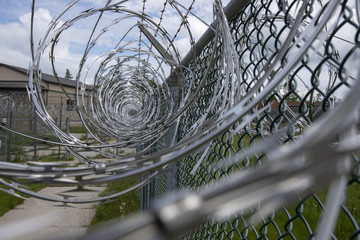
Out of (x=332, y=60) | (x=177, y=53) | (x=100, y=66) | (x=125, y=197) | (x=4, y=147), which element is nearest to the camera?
(x=332, y=60)

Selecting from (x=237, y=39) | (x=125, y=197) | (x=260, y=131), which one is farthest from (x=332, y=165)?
(x=125, y=197)

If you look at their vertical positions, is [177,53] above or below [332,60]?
above

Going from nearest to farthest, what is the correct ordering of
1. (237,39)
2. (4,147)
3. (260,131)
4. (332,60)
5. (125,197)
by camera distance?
(332,60)
(260,131)
(237,39)
(125,197)
(4,147)

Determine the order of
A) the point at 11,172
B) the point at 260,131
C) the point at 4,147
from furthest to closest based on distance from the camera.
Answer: the point at 4,147
the point at 260,131
the point at 11,172

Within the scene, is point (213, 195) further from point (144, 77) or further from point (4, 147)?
point (4, 147)

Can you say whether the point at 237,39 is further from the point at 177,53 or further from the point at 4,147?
the point at 4,147

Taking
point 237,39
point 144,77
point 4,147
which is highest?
point 4,147

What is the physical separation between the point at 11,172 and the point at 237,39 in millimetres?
1330

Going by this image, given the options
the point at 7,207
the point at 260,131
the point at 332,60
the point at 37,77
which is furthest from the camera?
the point at 7,207

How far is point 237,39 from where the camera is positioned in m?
1.67

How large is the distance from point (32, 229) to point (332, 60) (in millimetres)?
849

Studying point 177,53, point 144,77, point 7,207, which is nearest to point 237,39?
point 177,53

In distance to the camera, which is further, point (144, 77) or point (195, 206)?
point (144, 77)

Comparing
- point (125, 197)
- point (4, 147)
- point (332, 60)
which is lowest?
point (125, 197)
